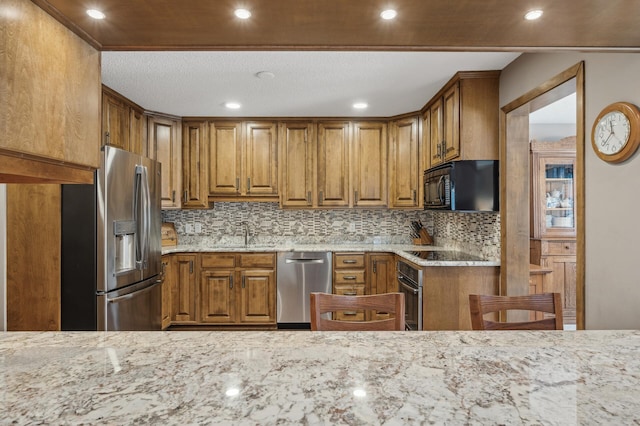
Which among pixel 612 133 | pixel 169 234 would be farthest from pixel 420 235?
pixel 169 234

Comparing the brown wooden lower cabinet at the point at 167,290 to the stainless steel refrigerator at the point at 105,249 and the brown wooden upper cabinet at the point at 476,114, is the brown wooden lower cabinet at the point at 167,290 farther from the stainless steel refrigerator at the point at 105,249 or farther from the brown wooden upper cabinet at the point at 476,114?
the brown wooden upper cabinet at the point at 476,114

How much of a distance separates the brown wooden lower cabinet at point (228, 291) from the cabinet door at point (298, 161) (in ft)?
2.35

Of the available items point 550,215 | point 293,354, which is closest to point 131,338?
point 293,354

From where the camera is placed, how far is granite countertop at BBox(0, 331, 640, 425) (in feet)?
2.44

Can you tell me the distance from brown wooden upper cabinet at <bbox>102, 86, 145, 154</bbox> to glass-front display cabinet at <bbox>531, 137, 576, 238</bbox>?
4.61 m

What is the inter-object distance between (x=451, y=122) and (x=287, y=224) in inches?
90.4

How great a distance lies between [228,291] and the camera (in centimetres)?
421

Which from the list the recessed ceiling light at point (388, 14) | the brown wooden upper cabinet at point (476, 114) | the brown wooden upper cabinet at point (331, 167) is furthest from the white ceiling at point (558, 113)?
the recessed ceiling light at point (388, 14)

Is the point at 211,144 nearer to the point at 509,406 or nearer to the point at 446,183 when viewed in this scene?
the point at 446,183

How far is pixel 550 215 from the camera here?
5004mm

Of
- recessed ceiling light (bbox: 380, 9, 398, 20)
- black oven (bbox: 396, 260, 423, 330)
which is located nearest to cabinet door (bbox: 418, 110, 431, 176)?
black oven (bbox: 396, 260, 423, 330)

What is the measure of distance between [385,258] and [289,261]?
1.01 meters

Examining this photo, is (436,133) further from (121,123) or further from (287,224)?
(121,123)

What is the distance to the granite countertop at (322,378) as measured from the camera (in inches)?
29.3
